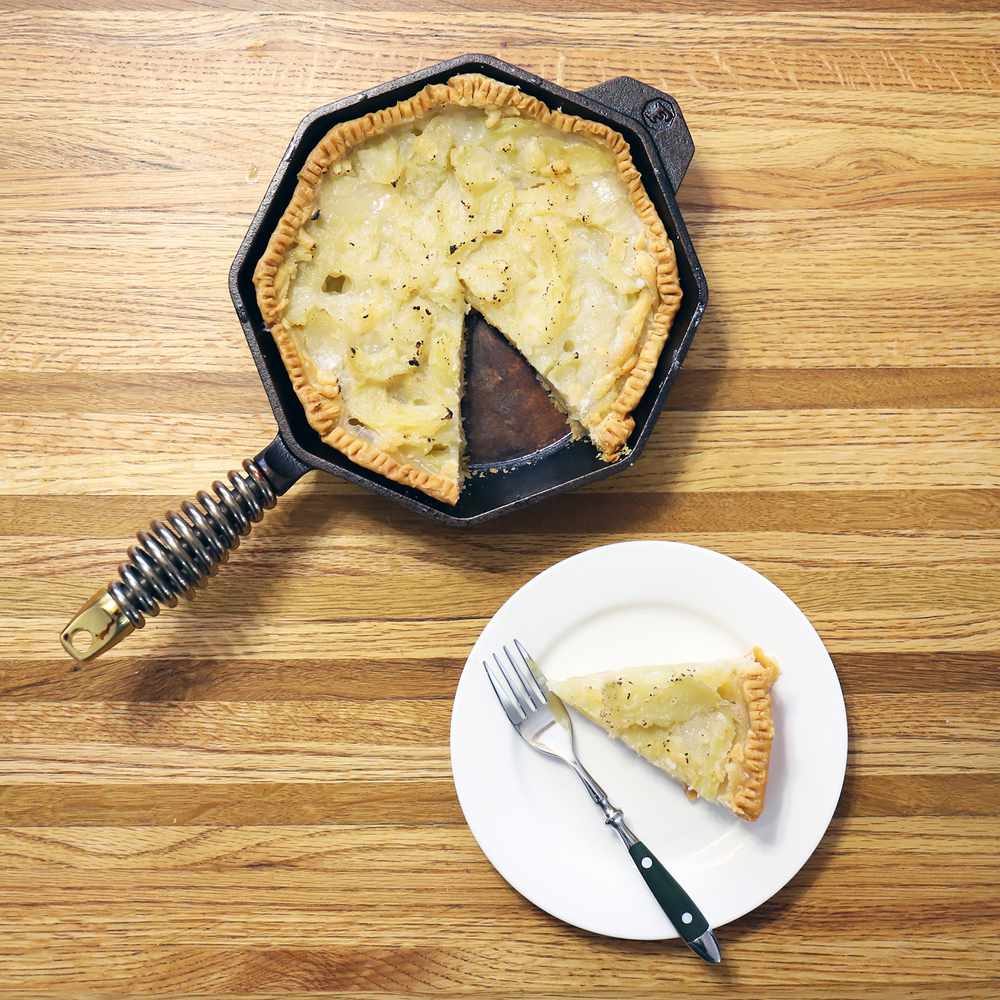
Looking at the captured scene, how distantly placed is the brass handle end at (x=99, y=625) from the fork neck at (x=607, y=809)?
3.31 feet

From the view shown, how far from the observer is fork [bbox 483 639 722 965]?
7.25 ft

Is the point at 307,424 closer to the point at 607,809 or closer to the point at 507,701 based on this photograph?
the point at 507,701

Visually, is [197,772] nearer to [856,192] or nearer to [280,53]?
[280,53]

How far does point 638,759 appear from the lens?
7.65 ft

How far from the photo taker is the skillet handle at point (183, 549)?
207 centimetres

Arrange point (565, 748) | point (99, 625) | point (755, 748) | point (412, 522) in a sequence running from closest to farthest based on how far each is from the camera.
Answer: point (99, 625), point (755, 748), point (565, 748), point (412, 522)

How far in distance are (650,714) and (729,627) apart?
0.27m

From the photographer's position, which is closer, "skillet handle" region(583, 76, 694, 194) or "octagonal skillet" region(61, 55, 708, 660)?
"octagonal skillet" region(61, 55, 708, 660)

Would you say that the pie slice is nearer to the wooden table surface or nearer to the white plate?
the white plate

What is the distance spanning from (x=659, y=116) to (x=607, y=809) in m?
1.51

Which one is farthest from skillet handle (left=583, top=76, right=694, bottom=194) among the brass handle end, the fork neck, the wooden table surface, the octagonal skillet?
the brass handle end

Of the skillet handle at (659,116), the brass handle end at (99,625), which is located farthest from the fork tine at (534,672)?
the skillet handle at (659,116)

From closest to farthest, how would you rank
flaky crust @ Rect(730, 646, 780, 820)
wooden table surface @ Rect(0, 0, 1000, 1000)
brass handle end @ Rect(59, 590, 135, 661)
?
brass handle end @ Rect(59, 590, 135, 661) < flaky crust @ Rect(730, 646, 780, 820) < wooden table surface @ Rect(0, 0, 1000, 1000)

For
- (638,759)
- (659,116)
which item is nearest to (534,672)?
(638,759)
